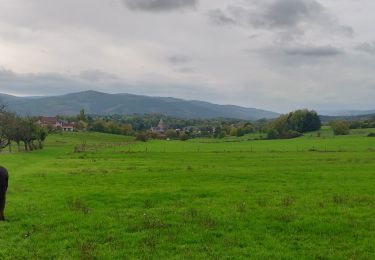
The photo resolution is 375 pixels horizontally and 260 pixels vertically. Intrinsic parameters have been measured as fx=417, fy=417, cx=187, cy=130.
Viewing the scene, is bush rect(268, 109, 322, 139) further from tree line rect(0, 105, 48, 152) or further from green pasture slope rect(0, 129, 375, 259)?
green pasture slope rect(0, 129, 375, 259)

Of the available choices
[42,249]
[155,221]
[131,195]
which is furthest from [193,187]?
[42,249]

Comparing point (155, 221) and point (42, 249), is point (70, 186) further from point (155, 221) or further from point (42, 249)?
point (42, 249)

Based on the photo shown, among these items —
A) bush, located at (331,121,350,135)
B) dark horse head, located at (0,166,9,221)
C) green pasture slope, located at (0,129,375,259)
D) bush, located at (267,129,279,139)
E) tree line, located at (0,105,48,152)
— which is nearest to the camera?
green pasture slope, located at (0,129,375,259)

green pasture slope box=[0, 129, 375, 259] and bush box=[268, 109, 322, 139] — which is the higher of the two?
bush box=[268, 109, 322, 139]

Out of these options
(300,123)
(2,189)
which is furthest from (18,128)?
(300,123)

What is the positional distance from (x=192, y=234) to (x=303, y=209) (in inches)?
256

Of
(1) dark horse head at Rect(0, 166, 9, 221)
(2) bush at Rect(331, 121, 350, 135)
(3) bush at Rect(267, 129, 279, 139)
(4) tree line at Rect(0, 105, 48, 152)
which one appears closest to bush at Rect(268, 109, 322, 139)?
(3) bush at Rect(267, 129, 279, 139)

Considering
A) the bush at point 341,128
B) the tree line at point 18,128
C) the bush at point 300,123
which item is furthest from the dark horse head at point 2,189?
the bush at point 300,123

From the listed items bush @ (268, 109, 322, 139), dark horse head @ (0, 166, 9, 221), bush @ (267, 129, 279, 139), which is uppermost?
bush @ (268, 109, 322, 139)

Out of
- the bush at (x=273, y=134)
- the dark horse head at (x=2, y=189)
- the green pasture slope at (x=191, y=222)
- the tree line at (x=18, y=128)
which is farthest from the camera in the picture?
the bush at (x=273, y=134)

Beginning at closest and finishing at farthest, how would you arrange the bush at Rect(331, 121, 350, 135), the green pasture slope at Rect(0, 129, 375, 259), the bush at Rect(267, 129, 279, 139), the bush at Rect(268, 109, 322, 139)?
the green pasture slope at Rect(0, 129, 375, 259) < the bush at Rect(331, 121, 350, 135) < the bush at Rect(267, 129, 279, 139) < the bush at Rect(268, 109, 322, 139)

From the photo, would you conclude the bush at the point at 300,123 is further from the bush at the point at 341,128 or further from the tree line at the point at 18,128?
the tree line at the point at 18,128

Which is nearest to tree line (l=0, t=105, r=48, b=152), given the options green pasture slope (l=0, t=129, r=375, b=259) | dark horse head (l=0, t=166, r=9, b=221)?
green pasture slope (l=0, t=129, r=375, b=259)

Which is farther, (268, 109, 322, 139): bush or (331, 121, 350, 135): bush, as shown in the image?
(268, 109, 322, 139): bush
